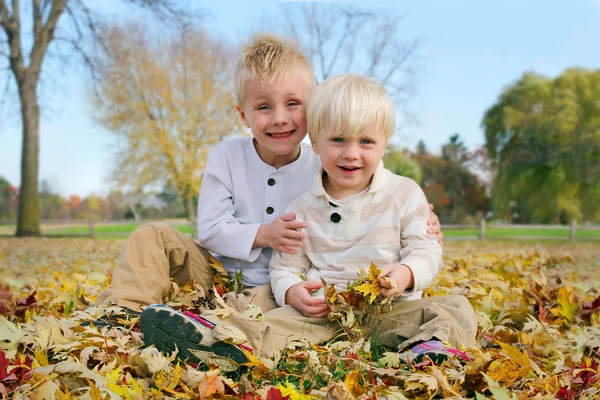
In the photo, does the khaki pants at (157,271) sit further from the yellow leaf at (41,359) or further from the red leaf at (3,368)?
the red leaf at (3,368)

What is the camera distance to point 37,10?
14992 millimetres

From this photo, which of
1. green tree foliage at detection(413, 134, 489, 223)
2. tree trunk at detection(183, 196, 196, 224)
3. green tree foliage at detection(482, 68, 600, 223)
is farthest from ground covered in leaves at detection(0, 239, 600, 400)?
green tree foliage at detection(413, 134, 489, 223)

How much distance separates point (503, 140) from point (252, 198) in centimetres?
2515

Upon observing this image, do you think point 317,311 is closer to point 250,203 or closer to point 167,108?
point 250,203

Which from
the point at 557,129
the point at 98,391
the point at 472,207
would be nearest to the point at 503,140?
the point at 557,129

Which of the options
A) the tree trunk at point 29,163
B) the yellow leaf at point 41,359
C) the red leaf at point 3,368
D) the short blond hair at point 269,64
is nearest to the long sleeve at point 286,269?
the short blond hair at point 269,64

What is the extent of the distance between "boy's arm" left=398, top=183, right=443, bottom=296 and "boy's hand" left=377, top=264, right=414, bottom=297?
3 centimetres

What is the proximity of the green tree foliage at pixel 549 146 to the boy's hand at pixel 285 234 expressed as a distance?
2285 cm

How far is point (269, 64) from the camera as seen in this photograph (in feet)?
9.16

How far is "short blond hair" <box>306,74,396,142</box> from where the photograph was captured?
95.0 inches

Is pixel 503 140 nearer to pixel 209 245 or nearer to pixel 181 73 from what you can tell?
pixel 181 73

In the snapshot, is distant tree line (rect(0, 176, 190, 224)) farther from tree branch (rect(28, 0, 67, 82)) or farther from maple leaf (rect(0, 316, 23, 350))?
maple leaf (rect(0, 316, 23, 350))

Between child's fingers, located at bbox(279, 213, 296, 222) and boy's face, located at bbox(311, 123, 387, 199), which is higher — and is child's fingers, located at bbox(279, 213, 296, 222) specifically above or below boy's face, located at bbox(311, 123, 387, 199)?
below

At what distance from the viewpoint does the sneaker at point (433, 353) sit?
2.04m
